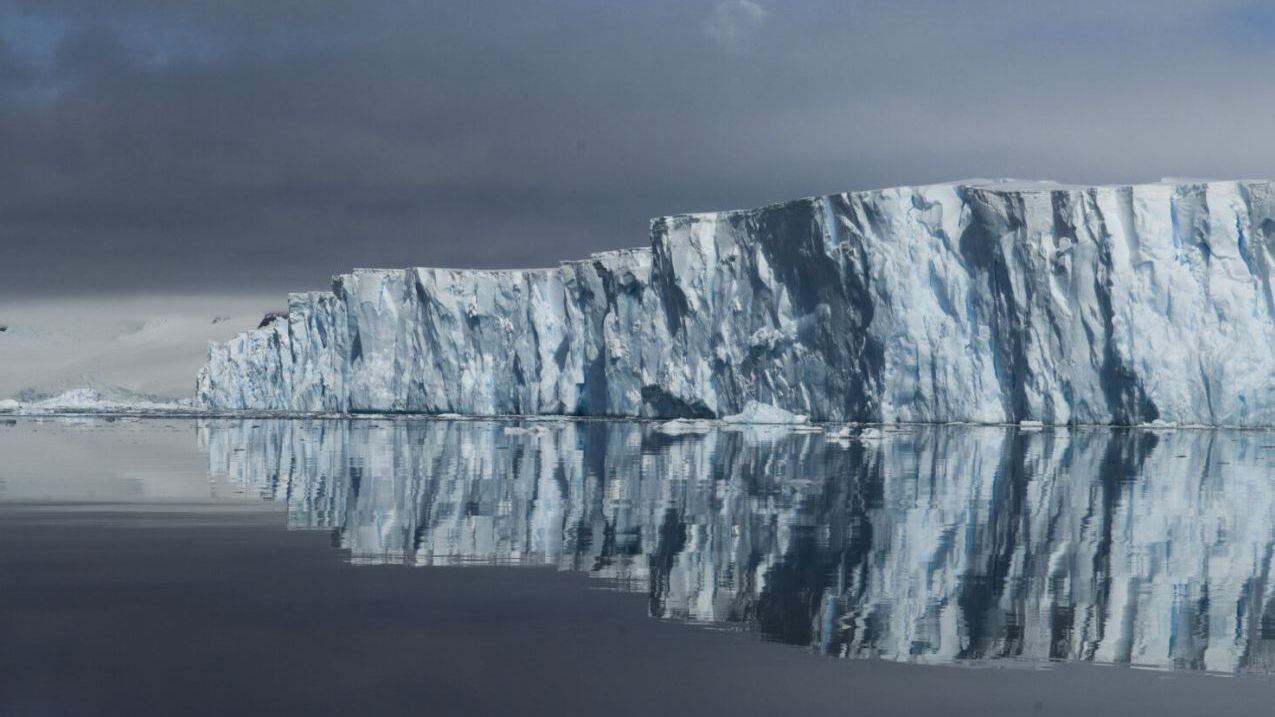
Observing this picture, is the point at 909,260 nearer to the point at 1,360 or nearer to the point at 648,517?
the point at 648,517

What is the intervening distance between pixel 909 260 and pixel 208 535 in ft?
87.3

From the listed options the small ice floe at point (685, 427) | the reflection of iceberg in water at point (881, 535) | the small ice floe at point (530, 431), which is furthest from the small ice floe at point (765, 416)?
the reflection of iceberg in water at point (881, 535)

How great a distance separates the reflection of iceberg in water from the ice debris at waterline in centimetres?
993

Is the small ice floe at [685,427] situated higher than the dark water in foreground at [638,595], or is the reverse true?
the small ice floe at [685,427]

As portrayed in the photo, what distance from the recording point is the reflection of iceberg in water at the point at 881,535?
6633mm

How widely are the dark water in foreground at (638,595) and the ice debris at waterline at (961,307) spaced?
16680mm

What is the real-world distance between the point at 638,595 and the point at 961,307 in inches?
1110

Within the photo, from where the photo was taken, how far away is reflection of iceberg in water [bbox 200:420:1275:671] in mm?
6633

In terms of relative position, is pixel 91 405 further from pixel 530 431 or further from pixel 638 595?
pixel 638 595

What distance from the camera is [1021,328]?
1304 inches

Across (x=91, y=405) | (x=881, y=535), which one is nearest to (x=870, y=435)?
(x=881, y=535)

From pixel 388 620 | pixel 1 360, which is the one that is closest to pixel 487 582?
pixel 388 620

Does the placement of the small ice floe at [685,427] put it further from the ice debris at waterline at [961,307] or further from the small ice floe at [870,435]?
the small ice floe at [870,435]

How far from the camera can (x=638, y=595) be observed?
758cm
